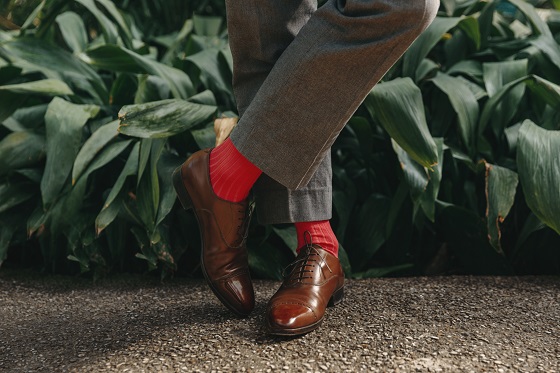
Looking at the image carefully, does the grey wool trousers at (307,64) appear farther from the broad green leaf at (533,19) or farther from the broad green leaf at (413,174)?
the broad green leaf at (533,19)

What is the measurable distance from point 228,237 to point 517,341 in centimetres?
53

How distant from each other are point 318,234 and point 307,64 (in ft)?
1.23

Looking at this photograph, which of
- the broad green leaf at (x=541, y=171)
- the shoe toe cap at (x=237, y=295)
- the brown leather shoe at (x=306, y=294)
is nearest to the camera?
the brown leather shoe at (x=306, y=294)

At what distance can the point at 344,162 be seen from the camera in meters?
1.67

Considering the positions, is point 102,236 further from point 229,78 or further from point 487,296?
point 487,296

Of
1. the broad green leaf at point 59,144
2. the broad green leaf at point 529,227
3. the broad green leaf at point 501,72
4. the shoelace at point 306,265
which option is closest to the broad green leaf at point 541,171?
the broad green leaf at point 529,227

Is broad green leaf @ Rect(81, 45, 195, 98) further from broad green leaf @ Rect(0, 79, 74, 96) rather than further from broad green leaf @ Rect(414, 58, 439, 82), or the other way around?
broad green leaf @ Rect(414, 58, 439, 82)

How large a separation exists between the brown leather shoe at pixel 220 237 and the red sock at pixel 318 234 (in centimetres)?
12

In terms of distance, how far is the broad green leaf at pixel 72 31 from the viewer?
77.4 inches

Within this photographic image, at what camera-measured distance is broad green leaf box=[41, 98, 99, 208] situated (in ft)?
4.66

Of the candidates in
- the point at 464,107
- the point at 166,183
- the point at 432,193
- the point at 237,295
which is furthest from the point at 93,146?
the point at 464,107

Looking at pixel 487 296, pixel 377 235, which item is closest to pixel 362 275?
pixel 377 235

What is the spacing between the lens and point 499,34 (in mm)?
1933

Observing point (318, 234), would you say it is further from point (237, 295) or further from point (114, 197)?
point (114, 197)
